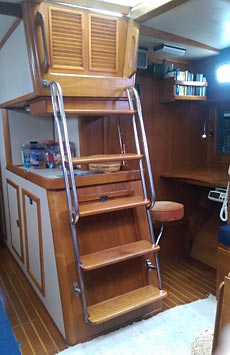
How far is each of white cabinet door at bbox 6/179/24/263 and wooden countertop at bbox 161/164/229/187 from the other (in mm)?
1505

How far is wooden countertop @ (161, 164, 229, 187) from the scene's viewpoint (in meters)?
2.58

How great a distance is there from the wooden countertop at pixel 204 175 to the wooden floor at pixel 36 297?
905 millimetres

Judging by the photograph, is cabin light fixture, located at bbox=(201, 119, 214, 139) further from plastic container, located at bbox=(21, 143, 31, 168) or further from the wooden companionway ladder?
plastic container, located at bbox=(21, 143, 31, 168)

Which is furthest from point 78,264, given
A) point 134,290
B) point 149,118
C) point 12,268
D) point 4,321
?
point 149,118

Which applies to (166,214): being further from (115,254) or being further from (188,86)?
(188,86)

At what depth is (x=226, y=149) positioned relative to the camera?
126 inches

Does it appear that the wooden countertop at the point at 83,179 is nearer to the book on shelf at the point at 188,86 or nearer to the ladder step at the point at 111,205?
the ladder step at the point at 111,205

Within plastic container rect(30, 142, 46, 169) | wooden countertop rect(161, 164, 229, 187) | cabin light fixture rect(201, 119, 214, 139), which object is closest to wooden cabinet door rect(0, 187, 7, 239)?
plastic container rect(30, 142, 46, 169)

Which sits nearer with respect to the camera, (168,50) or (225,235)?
(225,235)

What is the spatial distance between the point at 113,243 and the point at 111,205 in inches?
13.9

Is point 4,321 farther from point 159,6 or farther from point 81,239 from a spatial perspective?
point 159,6

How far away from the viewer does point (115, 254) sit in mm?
1956

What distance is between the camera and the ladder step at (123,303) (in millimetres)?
1841

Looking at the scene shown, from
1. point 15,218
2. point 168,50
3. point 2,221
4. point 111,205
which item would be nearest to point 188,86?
point 168,50
